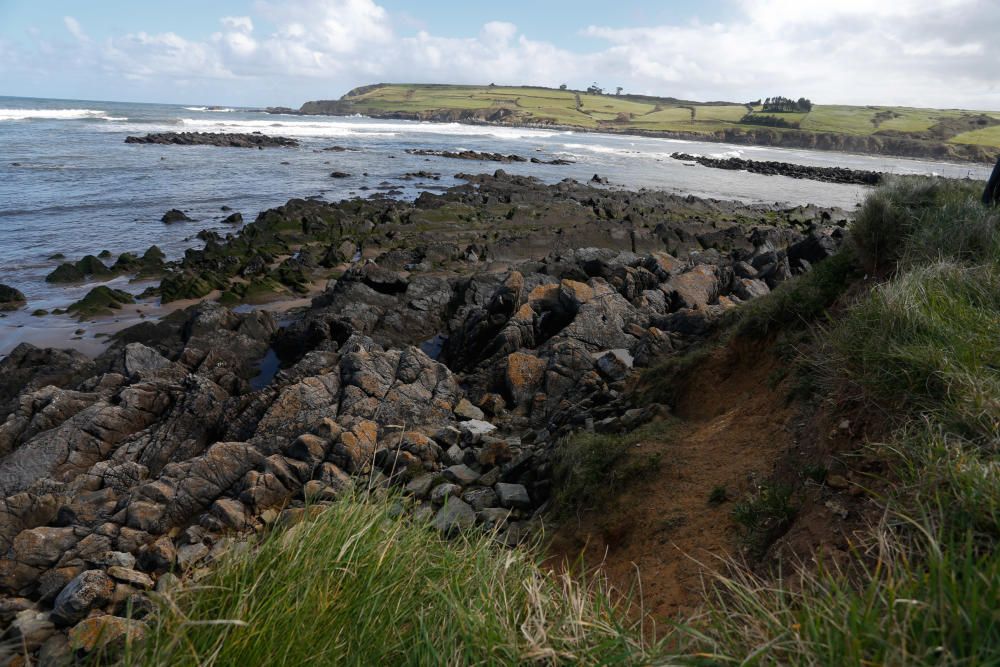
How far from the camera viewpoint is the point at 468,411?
33.3ft

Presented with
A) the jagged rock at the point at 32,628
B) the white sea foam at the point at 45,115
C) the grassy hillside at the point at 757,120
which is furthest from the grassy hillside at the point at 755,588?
the grassy hillside at the point at 757,120

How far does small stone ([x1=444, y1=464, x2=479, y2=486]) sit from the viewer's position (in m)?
7.63

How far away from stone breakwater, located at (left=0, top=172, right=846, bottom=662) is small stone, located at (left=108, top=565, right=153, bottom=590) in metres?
0.02

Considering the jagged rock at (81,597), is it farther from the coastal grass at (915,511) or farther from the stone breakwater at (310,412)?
the coastal grass at (915,511)

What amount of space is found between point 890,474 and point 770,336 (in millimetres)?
4321

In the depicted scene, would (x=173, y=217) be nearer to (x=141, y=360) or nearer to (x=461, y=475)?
(x=141, y=360)

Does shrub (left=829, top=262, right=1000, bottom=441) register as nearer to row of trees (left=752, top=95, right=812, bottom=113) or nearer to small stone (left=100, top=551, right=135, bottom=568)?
small stone (left=100, top=551, right=135, bottom=568)

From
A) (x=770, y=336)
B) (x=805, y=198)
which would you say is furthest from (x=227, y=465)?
(x=805, y=198)

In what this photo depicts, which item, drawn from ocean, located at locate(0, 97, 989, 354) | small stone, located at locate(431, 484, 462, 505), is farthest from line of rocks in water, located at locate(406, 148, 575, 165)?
small stone, located at locate(431, 484, 462, 505)

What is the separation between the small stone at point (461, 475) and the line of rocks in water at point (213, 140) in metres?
68.9

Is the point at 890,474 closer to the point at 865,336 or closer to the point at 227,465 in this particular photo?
the point at 865,336

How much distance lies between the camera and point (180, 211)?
97.0 ft

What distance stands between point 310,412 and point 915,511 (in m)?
8.32

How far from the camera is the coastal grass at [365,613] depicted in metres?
2.22
